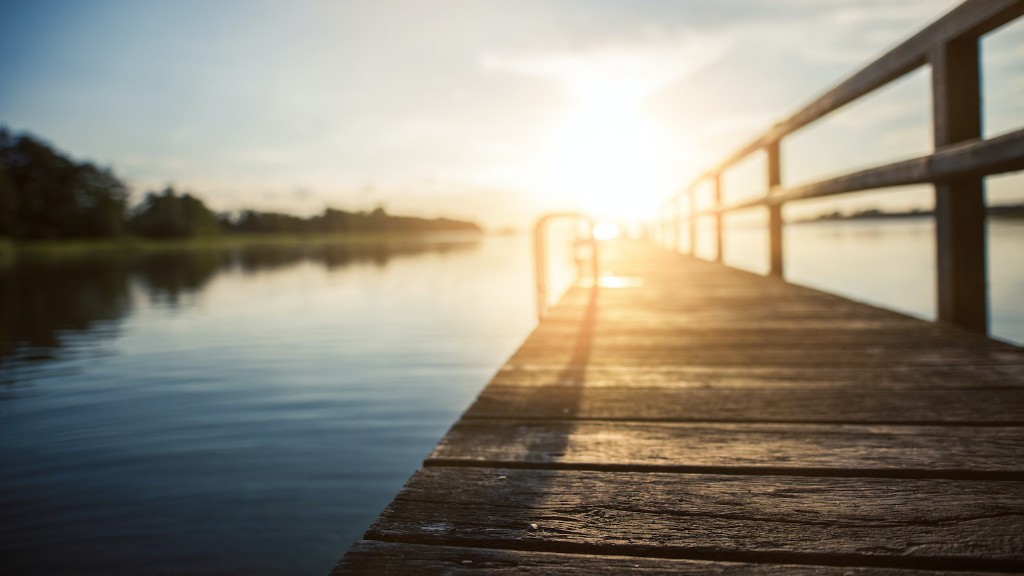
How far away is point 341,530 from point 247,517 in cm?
47

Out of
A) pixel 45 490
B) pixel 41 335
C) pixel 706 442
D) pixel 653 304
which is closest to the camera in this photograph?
pixel 706 442

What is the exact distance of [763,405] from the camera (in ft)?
5.31

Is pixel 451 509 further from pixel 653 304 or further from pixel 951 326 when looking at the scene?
pixel 653 304

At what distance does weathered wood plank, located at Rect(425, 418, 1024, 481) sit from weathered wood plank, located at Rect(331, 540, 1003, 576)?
333 millimetres

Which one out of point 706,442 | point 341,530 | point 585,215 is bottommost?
point 341,530

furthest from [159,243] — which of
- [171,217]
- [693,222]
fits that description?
[693,222]

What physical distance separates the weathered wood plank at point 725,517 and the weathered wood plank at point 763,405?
397 mm

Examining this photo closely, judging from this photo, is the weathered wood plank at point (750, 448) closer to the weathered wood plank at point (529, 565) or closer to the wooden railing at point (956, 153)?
the weathered wood plank at point (529, 565)

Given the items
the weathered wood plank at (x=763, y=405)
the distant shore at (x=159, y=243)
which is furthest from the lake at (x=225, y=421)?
the distant shore at (x=159, y=243)

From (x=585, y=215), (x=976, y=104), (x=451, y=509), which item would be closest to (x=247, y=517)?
(x=451, y=509)

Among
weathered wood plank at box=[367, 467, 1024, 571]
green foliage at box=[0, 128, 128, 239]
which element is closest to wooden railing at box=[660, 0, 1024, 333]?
weathered wood plank at box=[367, 467, 1024, 571]

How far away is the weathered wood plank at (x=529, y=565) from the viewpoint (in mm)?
833

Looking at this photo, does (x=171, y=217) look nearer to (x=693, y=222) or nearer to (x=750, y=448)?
(x=693, y=222)

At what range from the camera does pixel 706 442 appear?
52.9 inches
